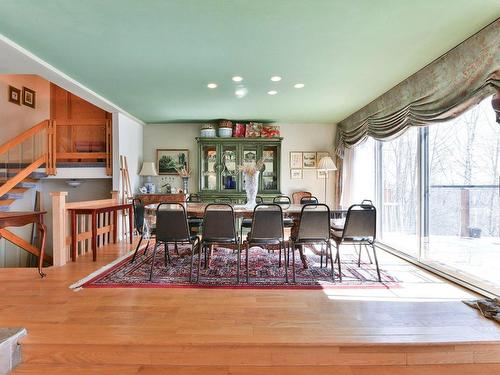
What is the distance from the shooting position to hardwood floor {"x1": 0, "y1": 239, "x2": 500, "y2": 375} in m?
1.73

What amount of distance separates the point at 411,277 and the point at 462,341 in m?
1.24

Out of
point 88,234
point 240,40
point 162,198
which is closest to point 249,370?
point 240,40

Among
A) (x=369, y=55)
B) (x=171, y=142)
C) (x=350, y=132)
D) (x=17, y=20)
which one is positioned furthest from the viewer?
(x=171, y=142)

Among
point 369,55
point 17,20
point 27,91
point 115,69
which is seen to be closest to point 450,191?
point 369,55

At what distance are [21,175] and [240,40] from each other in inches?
163

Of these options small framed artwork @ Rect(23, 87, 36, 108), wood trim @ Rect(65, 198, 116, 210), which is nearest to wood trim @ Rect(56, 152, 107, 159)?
wood trim @ Rect(65, 198, 116, 210)

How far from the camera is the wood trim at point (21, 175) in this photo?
4.17 m

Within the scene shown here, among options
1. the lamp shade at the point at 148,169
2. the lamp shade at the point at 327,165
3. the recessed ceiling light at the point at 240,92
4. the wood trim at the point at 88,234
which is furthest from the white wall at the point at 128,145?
the lamp shade at the point at 327,165

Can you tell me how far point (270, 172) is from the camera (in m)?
5.76

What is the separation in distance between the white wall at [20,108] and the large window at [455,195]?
6642 mm

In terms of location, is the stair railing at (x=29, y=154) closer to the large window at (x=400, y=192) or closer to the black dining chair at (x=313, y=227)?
the black dining chair at (x=313, y=227)

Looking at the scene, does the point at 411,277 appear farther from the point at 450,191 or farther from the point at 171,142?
the point at 171,142

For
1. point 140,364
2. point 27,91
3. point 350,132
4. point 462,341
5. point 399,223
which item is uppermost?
point 27,91

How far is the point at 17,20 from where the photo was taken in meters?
2.20
